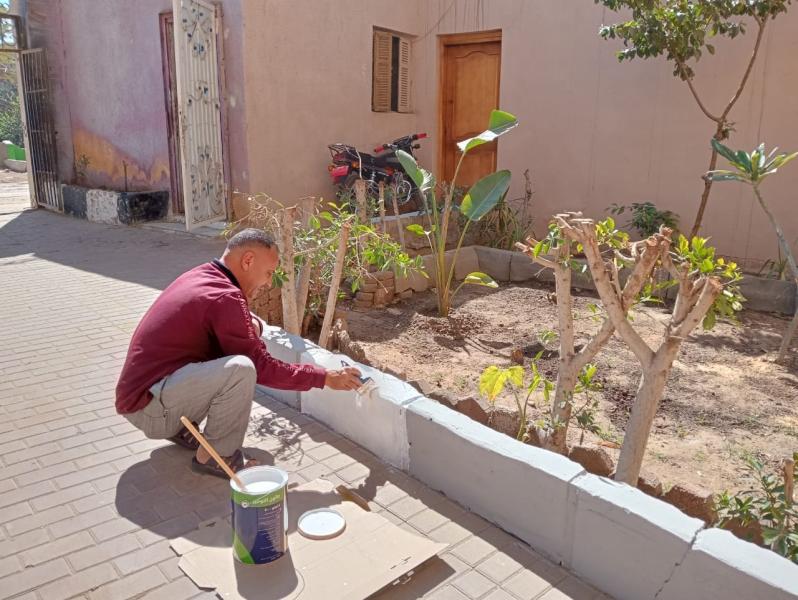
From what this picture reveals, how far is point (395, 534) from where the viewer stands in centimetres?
272

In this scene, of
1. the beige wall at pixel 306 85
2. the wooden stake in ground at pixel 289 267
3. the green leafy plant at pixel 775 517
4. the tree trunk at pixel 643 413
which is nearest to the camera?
the green leafy plant at pixel 775 517

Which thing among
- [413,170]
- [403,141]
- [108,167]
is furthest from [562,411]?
[108,167]

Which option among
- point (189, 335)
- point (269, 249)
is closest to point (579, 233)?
point (269, 249)

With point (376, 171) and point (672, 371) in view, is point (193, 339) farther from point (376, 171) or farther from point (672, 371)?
point (376, 171)

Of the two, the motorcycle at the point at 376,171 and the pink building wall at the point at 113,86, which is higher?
the pink building wall at the point at 113,86

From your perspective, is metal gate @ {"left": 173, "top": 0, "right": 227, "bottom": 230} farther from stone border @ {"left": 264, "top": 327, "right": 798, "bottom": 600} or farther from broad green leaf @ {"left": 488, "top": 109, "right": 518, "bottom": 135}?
stone border @ {"left": 264, "top": 327, "right": 798, "bottom": 600}

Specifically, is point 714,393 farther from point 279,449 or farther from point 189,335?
point 189,335

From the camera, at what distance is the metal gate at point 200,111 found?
325 inches

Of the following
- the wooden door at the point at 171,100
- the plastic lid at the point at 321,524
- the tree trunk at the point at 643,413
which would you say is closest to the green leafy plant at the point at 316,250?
the plastic lid at the point at 321,524

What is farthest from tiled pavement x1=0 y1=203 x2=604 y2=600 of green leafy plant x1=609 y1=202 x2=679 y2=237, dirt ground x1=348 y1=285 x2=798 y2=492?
green leafy plant x1=609 y1=202 x2=679 y2=237

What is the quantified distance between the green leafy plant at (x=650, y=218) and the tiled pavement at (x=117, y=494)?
19.5 ft

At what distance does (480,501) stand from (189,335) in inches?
57.9

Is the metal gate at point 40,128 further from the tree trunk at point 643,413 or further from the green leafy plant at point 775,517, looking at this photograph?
the green leafy plant at point 775,517

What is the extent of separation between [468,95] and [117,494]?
9.27 m
